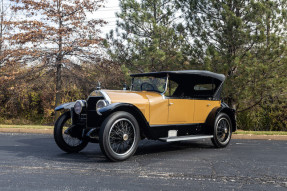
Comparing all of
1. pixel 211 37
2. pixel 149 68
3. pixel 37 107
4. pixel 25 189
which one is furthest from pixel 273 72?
pixel 37 107

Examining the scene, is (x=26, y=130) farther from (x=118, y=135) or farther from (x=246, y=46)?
(x=246, y=46)

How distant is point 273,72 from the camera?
10.9 m

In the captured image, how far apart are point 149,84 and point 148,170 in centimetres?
273

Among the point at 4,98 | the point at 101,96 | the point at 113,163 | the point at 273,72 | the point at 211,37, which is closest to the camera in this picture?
the point at 113,163

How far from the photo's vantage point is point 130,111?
572cm

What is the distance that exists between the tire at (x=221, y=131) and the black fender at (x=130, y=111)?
6.61ft

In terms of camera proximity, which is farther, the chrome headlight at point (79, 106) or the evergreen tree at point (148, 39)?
the evergreen tree at point (148, 39)

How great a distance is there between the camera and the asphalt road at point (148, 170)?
3805mm

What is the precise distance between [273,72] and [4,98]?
13.7 metres

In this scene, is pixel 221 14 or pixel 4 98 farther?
pixel 4 98

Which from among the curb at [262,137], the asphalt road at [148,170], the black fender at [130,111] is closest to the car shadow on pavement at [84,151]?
the asphalt road at [148,170]

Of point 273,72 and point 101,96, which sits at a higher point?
point 273,72

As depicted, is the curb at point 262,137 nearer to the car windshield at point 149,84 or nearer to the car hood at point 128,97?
the car windshield at point 149,84

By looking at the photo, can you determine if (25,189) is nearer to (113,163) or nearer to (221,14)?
(113,163)
